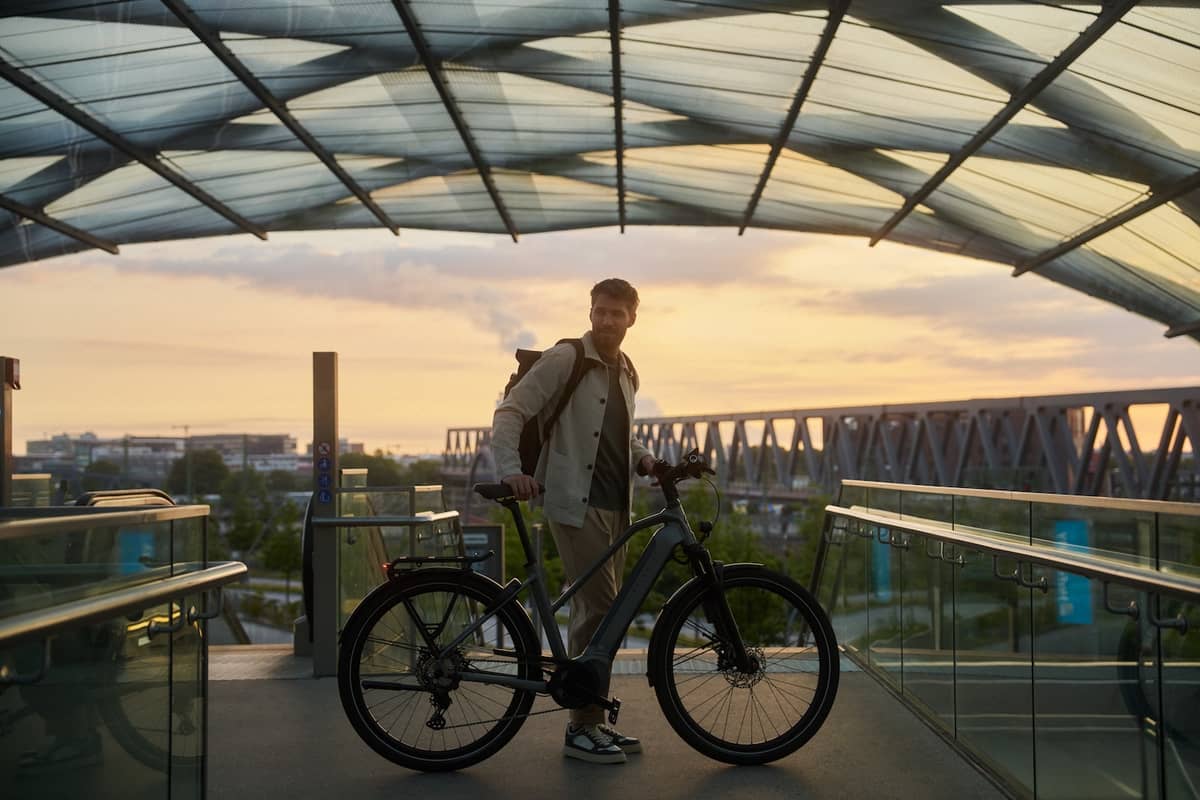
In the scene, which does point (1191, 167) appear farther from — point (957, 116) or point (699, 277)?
point (699, 277)

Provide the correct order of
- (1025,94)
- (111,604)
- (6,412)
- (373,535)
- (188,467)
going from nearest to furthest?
(111,604), (373,535), (6,412), (1025,94), (188,467)

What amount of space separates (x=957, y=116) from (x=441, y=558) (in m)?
11.3

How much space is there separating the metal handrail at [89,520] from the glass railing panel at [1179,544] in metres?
2.64

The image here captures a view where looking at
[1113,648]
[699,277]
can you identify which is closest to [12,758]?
[1113,648]

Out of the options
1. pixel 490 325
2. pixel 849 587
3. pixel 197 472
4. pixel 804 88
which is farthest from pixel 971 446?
pixel 849 587

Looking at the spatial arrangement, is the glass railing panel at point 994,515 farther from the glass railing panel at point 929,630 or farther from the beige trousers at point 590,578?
the beige trousers at point 590,578

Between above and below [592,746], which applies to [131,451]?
above

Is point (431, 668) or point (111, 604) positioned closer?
point (111, 604)

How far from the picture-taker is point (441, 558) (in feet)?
15.6

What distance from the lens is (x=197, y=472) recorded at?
120ft

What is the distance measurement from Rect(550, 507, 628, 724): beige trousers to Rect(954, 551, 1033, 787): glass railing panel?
1.33 meters

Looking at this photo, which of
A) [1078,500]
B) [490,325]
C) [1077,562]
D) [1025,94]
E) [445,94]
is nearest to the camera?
[1077,562]

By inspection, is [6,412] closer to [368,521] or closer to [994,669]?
[368,521]

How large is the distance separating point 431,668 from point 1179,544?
2542mm
